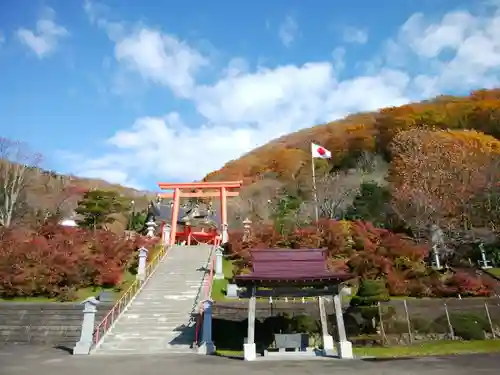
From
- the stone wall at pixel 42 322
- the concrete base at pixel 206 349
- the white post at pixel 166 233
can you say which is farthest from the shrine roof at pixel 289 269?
the white post at pixel 166 233

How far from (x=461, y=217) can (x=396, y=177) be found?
8388 millimetres

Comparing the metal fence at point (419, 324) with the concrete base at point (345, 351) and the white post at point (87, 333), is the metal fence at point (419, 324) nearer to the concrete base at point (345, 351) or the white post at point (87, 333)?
the concrete base at point (345, 351)

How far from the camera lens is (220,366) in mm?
9680

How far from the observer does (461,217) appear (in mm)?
27281

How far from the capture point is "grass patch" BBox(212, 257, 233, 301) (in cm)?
1742

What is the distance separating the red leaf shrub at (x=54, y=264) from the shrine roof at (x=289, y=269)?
33.1ft

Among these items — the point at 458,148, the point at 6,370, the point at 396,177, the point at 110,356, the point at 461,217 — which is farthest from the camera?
the point at 396,177

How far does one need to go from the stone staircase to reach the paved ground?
1436mm

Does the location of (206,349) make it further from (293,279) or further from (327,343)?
(327,343)

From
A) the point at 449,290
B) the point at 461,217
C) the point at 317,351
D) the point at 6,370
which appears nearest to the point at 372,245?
the point at 449,290

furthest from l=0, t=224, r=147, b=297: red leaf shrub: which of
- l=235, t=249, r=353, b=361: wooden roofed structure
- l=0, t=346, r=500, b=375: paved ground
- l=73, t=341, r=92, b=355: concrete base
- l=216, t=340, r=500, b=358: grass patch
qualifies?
l=235, t=249, r=353, b=361: wooden roofed structure

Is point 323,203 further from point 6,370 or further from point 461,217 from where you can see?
point 6,370

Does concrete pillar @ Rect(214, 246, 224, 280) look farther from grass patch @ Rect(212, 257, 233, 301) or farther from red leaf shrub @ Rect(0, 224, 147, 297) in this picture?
red leaf shrub @ Rect(0, 224, 147, 297)

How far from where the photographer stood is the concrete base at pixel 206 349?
12062mm
